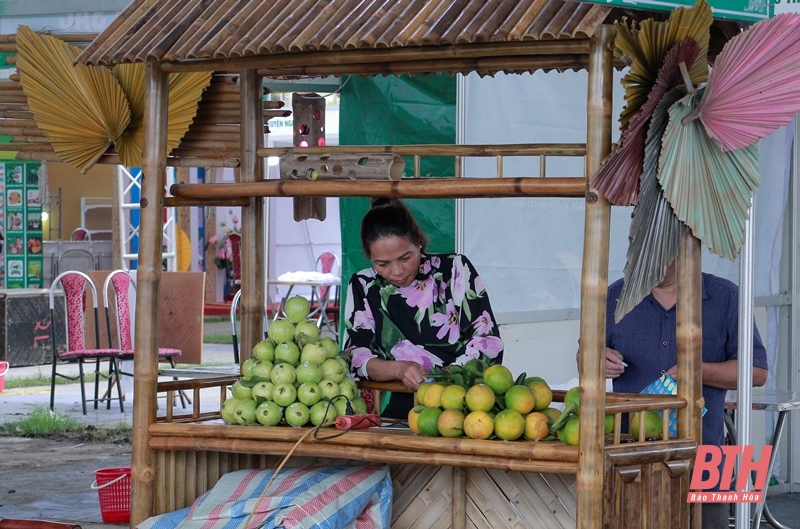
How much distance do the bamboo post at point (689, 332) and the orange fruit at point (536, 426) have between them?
0.37 metres

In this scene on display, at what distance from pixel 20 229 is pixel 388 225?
1060 centimetres

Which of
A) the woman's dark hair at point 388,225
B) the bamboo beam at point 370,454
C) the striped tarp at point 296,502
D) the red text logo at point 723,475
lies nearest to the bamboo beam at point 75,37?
the woman's dark hair at point 388,225

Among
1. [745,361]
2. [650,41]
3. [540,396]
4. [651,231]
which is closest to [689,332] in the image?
[745,361]

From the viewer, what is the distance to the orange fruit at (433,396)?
2785mm

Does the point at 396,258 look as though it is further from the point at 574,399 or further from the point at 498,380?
the point at 574,399

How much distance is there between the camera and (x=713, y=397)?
3230 mm

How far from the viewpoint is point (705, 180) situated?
2.51 m

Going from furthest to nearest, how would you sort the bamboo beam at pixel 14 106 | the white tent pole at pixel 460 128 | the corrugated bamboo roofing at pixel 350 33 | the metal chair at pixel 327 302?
the metal chair at pixel 327 302, the white tent pole at pixel 460 128, the bamboo beam at pixel 14 106, the corrugated bamboo roofing at pixel 350 33

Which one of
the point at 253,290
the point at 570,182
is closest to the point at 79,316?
the point at 253,290

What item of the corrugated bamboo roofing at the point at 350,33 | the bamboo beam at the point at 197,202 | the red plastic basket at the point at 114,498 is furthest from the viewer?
the red plastic basket at the point at 114,498

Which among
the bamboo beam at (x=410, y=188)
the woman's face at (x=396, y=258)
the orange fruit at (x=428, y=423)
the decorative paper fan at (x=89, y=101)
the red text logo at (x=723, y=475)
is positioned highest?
the decorative paper fan at (x=89, y=101)

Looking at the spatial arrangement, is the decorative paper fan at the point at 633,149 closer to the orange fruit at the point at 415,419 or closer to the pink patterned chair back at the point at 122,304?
the orange fruit at the point at 415,419

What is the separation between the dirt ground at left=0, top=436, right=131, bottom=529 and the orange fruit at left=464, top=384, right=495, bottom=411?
2644mm

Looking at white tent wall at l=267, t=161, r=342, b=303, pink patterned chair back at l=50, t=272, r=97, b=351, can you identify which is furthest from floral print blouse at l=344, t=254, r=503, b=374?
white tent wall at l=267, t=161, r=342, b=303
